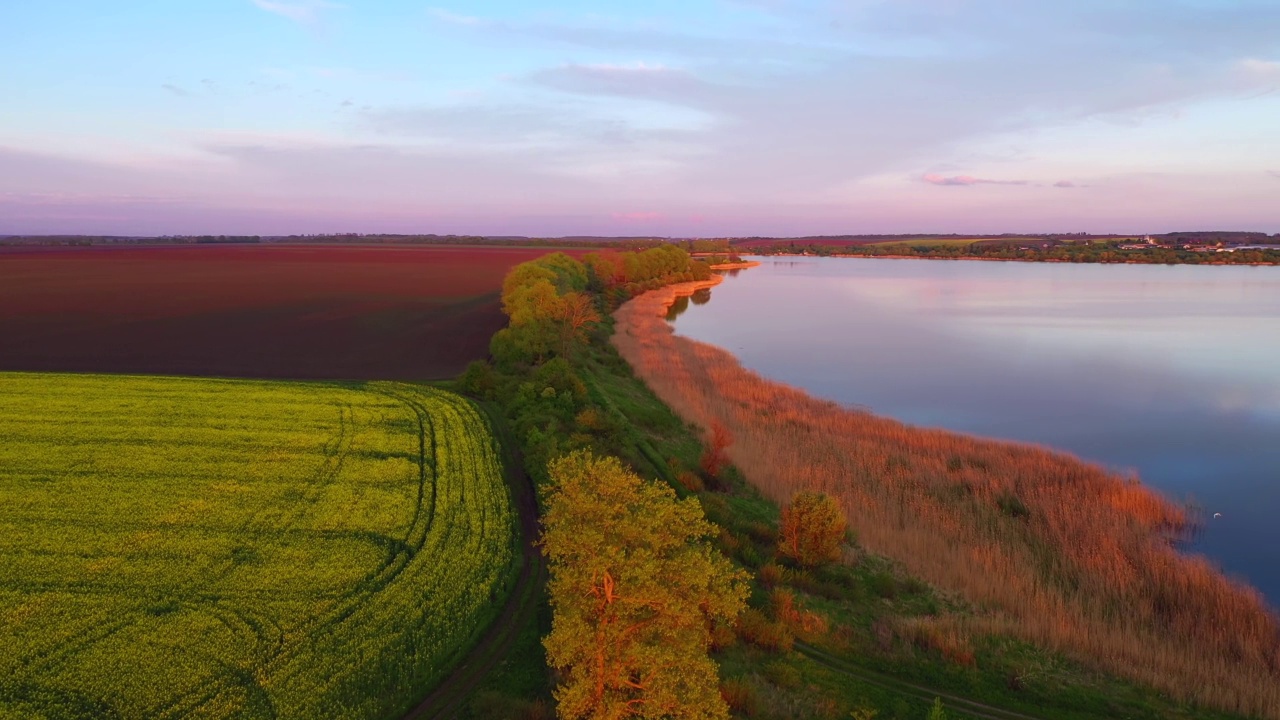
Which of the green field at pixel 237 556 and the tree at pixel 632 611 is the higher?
the tree at pixel 632 611

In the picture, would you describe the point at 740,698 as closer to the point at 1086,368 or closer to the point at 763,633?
the point at 763,633

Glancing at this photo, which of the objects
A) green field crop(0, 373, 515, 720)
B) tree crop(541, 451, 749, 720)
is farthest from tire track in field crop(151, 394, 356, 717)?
tree crop(541, 451, 749, 720)

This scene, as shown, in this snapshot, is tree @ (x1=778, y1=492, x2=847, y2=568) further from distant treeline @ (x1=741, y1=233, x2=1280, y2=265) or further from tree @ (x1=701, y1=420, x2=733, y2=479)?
distant treeline @ (x1=741, y1=233, x2=1280, y2=265)

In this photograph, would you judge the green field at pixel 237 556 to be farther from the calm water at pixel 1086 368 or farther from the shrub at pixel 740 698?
the calm water at pixel 1086 368

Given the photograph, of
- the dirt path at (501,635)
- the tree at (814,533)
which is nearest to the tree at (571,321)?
the dirt path at (501,635)

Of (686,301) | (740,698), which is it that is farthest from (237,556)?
(686,301)

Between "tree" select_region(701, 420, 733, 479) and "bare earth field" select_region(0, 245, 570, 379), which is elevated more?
"bare earth field" select_region(0, 245, 570, 379)

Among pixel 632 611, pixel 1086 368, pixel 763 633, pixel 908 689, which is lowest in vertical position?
pixel 908 689
